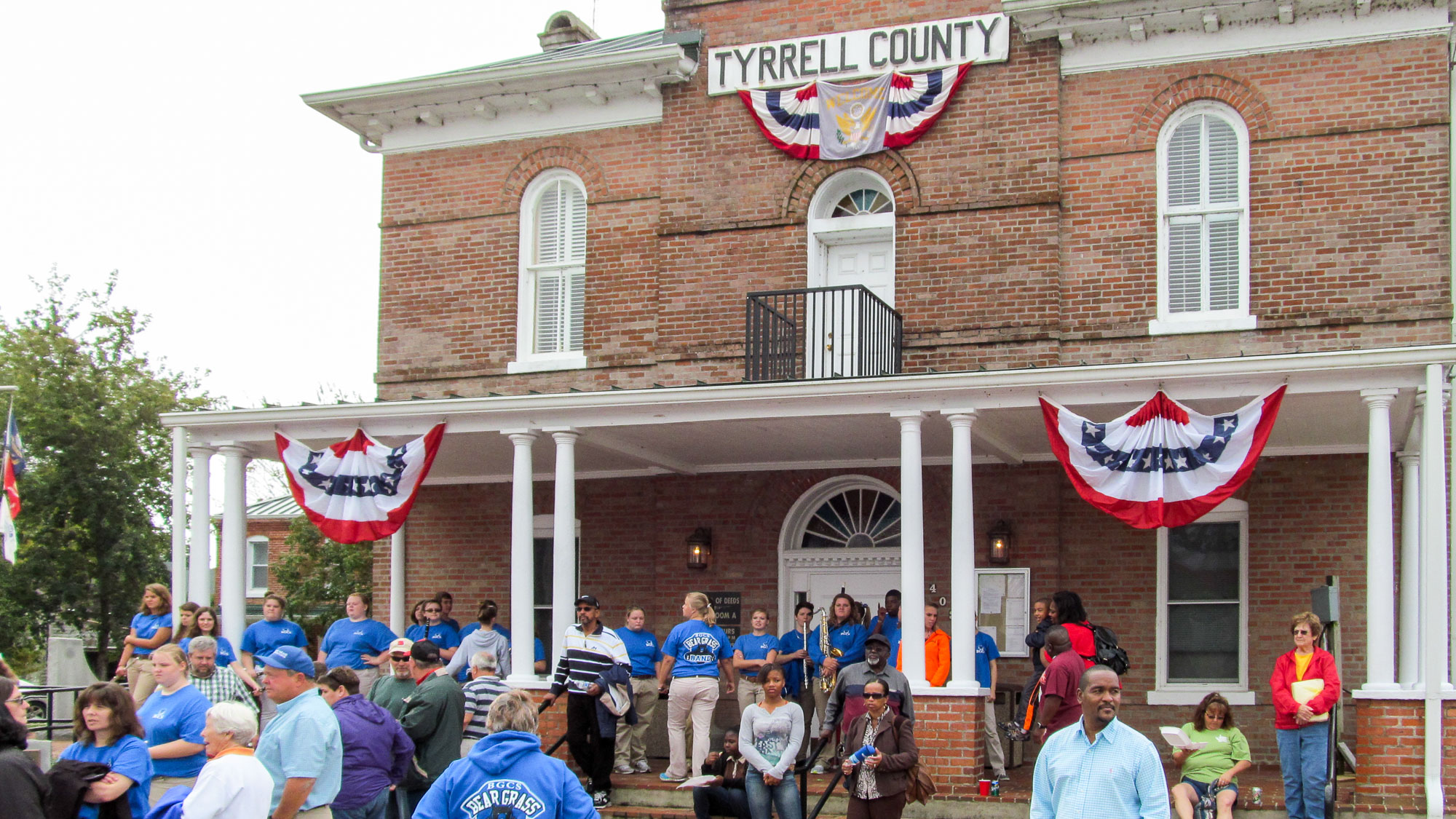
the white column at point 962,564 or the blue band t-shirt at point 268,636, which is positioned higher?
the white column at point 962,564

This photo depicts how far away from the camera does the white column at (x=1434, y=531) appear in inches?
423

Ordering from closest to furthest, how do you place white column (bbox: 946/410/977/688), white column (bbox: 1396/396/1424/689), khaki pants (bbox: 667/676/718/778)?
white column (bbox: 946/410/977/688) → white column (bbox: 1396/396/1424/689) → khaki pants (bbox: 667/676/718/778)

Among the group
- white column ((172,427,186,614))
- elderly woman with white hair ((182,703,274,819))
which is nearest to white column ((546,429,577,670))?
white column ((172,427,186,614))

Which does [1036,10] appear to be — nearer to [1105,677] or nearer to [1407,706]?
[1407,706]

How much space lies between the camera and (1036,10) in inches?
577

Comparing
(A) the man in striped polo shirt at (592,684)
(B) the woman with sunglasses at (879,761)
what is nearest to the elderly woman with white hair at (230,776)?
(B) the woman with sunglasses at (879,761)

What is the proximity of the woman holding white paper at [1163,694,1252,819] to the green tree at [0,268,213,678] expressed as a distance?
56.7 ft

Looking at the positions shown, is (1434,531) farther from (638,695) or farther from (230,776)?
(230,776)

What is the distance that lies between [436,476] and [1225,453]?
9433 mm

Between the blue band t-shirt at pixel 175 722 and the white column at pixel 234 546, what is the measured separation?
6.57 meters

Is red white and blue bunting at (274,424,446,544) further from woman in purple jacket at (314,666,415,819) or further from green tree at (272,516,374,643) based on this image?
green tree at (272,516,374,643)

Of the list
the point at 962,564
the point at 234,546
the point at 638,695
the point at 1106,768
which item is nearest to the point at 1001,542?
the point at 962,564

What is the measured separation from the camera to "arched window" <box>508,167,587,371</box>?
55.2 ft

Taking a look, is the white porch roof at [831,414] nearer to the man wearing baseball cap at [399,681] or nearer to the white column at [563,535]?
the white column at [563,535]
